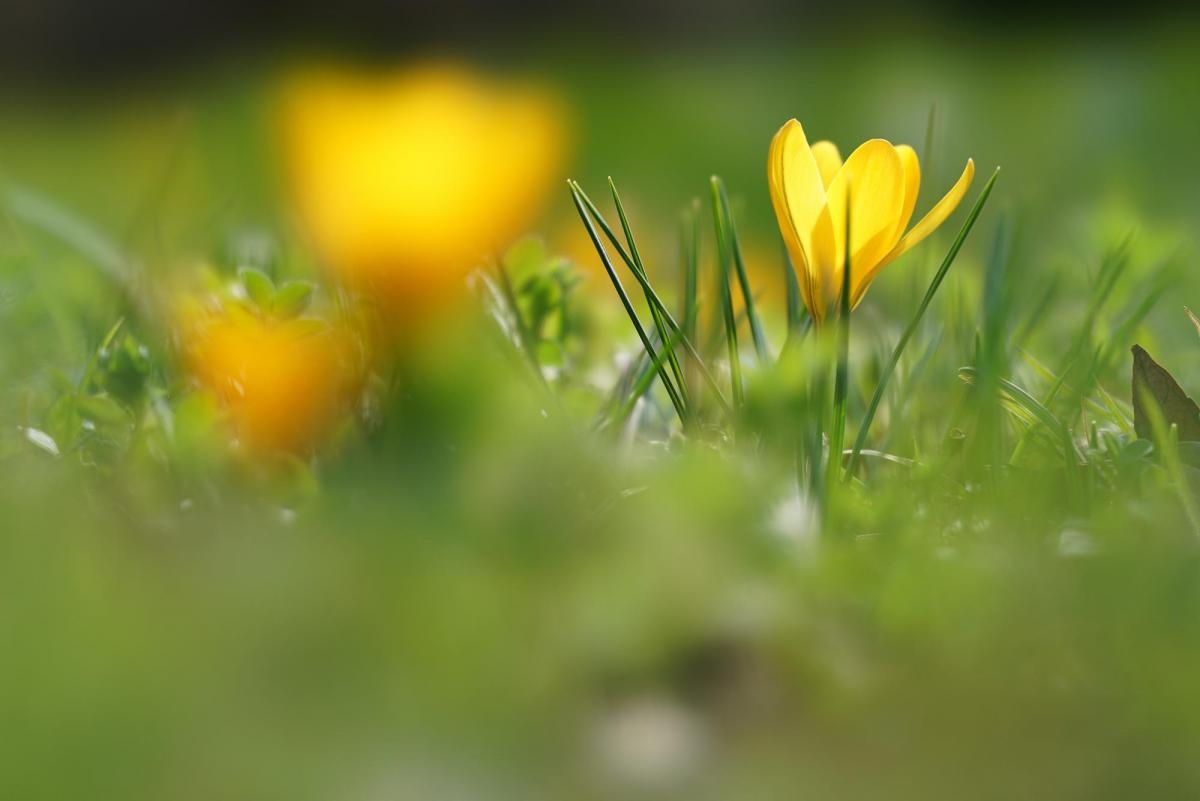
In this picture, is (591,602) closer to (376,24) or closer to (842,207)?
(842,207)

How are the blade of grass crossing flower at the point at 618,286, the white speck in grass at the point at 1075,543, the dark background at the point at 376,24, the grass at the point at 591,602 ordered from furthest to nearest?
1. the dark background at the point at 376,24
2. the blade of grass crossing flower at the point at 618,286
3. the white speck in grass at the point at 1075,543
4. the grass at the point at 591,602

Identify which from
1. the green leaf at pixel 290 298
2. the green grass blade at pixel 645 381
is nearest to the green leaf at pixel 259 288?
the green leaf at pixel 290 298

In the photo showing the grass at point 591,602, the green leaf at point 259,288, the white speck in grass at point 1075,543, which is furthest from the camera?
the green leaf at point 259,288

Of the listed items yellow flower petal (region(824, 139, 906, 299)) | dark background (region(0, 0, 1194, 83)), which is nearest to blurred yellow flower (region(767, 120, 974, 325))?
yellow flower petal (region(824, 139, 906, 299))

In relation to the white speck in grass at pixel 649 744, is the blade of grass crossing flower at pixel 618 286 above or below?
above

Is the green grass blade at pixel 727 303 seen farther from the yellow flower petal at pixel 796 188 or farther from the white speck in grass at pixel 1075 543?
the white speck in grass at pixel 1075 543

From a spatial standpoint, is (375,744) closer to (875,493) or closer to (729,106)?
(875,493)

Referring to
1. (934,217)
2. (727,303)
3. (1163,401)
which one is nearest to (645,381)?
(727,303)

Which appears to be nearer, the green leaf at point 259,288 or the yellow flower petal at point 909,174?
the yellow flower petal at point 909,174
